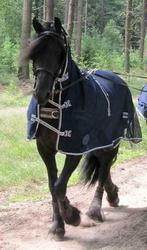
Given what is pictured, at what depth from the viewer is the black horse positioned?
4.85 meters

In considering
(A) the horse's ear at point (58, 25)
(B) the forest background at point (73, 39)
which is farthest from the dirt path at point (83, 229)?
(B) the forest background at point (73, 39)


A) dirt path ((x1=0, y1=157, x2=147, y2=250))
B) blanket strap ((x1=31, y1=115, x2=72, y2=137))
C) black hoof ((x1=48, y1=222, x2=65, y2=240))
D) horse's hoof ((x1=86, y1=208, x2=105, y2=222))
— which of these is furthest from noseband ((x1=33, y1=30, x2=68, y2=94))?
horse's hoof ((x1=86, y1=208, x2=105, y2=222))

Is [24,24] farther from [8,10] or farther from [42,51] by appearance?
[42,51]

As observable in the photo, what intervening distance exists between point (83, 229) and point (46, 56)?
6.94 ft

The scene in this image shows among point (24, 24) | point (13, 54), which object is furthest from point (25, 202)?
point (13, 54)

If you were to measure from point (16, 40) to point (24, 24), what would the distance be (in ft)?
39.4

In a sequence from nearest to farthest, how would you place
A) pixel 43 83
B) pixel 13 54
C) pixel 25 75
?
pixel 43 83, pixel 25 75, pixel 13 54

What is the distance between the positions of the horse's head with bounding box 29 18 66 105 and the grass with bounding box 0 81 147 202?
9.91 feet

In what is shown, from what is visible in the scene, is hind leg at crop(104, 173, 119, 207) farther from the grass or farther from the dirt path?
the grass

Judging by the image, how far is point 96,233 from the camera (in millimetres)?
5691

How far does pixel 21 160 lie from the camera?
9875mm

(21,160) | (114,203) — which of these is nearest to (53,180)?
(114,203)

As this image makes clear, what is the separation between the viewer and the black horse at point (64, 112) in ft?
15.9

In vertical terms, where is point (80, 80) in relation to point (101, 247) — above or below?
above
